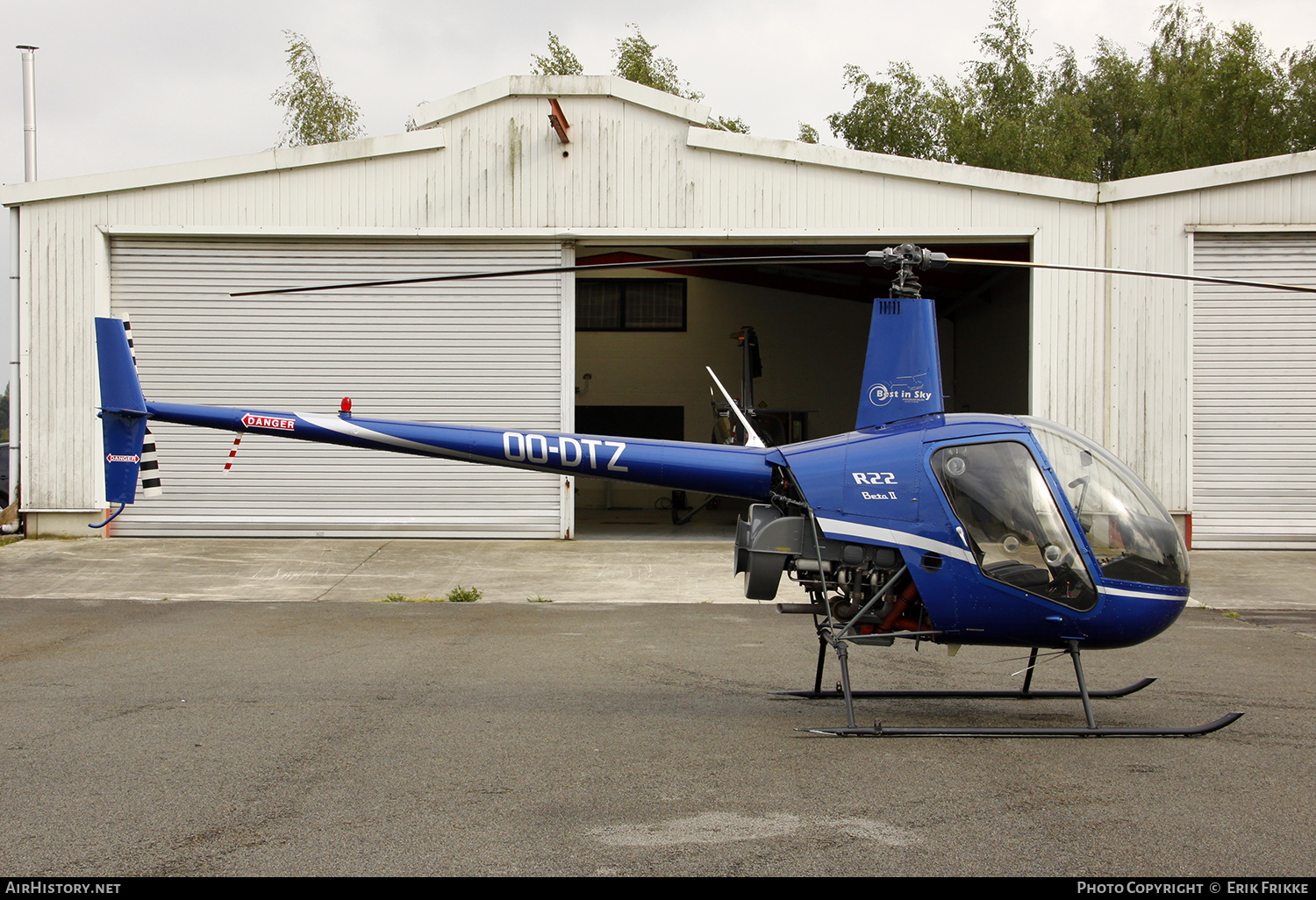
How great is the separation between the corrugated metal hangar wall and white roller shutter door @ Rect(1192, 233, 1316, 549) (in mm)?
52

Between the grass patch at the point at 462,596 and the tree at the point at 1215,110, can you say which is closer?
the grass patch at the point at 462,596

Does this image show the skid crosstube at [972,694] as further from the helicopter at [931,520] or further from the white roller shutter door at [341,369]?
the white roller shutter door at [341,369]

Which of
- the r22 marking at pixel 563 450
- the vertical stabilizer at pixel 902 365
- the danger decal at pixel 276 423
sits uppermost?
the vertical stabilizer at pixel 902 365

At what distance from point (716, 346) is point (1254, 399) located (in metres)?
11.9

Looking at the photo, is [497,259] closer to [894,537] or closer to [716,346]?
[716,346]

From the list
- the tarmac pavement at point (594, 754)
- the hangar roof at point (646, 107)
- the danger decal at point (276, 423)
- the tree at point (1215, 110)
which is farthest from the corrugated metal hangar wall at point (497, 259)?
the tree at point (1215, 110)

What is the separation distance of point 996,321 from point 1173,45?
2546cm

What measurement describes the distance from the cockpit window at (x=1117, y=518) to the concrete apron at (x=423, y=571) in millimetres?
5515

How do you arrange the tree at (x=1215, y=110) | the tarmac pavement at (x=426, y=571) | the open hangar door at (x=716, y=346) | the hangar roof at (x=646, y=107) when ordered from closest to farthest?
1. the tarmac pavement at (x=426, y=571)
2. the hangar roof at (x=646, y=107)
3. the open hangar door at (x=716, y=346)
4. the tree at (x=1215, y=110)

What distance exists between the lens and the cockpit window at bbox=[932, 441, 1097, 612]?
203 inches

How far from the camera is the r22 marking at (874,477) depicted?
17.9 feet

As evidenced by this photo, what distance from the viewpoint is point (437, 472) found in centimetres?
1404

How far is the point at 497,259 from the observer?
45.6 feet

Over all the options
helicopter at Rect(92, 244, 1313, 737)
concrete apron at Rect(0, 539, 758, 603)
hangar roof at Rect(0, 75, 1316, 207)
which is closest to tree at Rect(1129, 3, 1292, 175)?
hangar roof at Rect(0, 75, 1316, 207)
